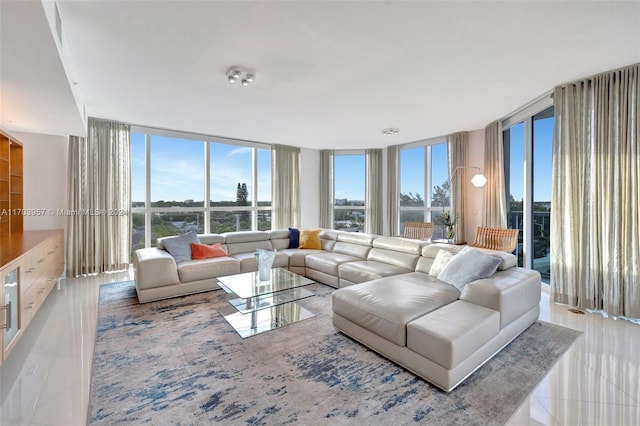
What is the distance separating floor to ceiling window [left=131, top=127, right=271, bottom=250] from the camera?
5473 mm

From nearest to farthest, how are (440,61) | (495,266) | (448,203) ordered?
(495,266)
(440,61)
(448,203)

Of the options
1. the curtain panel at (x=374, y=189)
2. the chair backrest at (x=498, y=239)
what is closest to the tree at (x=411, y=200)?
the curtain panel at (x=374, y=189)

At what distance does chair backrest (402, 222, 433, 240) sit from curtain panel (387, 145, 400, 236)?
1.08 meters

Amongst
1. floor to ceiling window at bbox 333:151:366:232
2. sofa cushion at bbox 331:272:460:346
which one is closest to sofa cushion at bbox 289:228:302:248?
sofa cushion at bbox 331:272:460:346

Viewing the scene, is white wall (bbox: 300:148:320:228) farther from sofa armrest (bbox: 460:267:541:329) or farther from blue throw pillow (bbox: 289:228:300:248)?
sofa armrest (bbox: 460:267:541:329)

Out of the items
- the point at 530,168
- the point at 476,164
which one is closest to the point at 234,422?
the point at 530,168

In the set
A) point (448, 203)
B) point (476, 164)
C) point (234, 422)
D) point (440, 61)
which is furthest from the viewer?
point (448, 203)

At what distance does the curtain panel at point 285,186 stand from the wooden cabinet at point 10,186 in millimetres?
4344

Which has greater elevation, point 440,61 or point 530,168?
point 440,61

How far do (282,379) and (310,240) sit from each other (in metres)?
3.29

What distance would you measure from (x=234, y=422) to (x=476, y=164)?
5.89 meters

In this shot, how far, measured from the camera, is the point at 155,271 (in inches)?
139

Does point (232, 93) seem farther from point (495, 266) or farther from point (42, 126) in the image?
point (495, 266)

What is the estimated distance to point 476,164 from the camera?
5.71 metres
